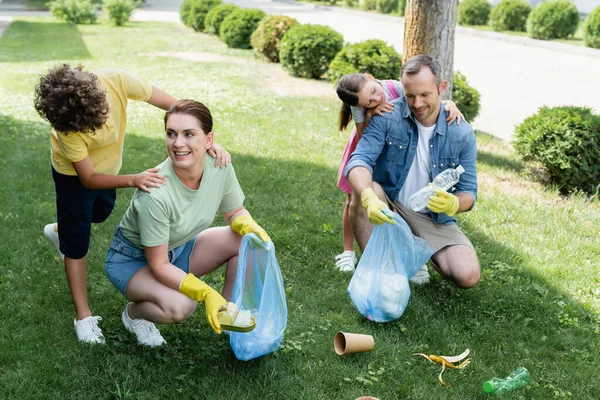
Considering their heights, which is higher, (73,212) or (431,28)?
(431,28)

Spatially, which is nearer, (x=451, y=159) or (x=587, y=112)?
(x=451, y=159)

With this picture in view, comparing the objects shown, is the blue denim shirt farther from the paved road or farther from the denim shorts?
the paved road

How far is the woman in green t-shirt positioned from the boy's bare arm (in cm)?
4

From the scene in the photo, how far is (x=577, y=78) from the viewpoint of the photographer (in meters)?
10.9

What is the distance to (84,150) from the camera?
281cm

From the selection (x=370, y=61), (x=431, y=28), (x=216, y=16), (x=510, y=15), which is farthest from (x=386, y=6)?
(x=431, y=28)

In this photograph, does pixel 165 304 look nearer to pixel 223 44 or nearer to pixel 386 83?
pixel 386 83

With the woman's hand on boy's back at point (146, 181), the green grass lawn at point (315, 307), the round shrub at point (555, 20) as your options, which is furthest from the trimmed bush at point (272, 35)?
the woman's hand on boy's back at point (146, 181)

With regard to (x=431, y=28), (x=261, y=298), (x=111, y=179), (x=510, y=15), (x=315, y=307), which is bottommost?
(x=315, y=307)

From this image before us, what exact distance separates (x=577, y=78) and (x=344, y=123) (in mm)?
8494

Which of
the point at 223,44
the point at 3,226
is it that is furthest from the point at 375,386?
the point at 223,44

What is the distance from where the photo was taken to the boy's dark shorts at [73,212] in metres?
2.97

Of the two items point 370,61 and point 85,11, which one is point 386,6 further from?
point 370,61

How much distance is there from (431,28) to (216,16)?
11.7 m
